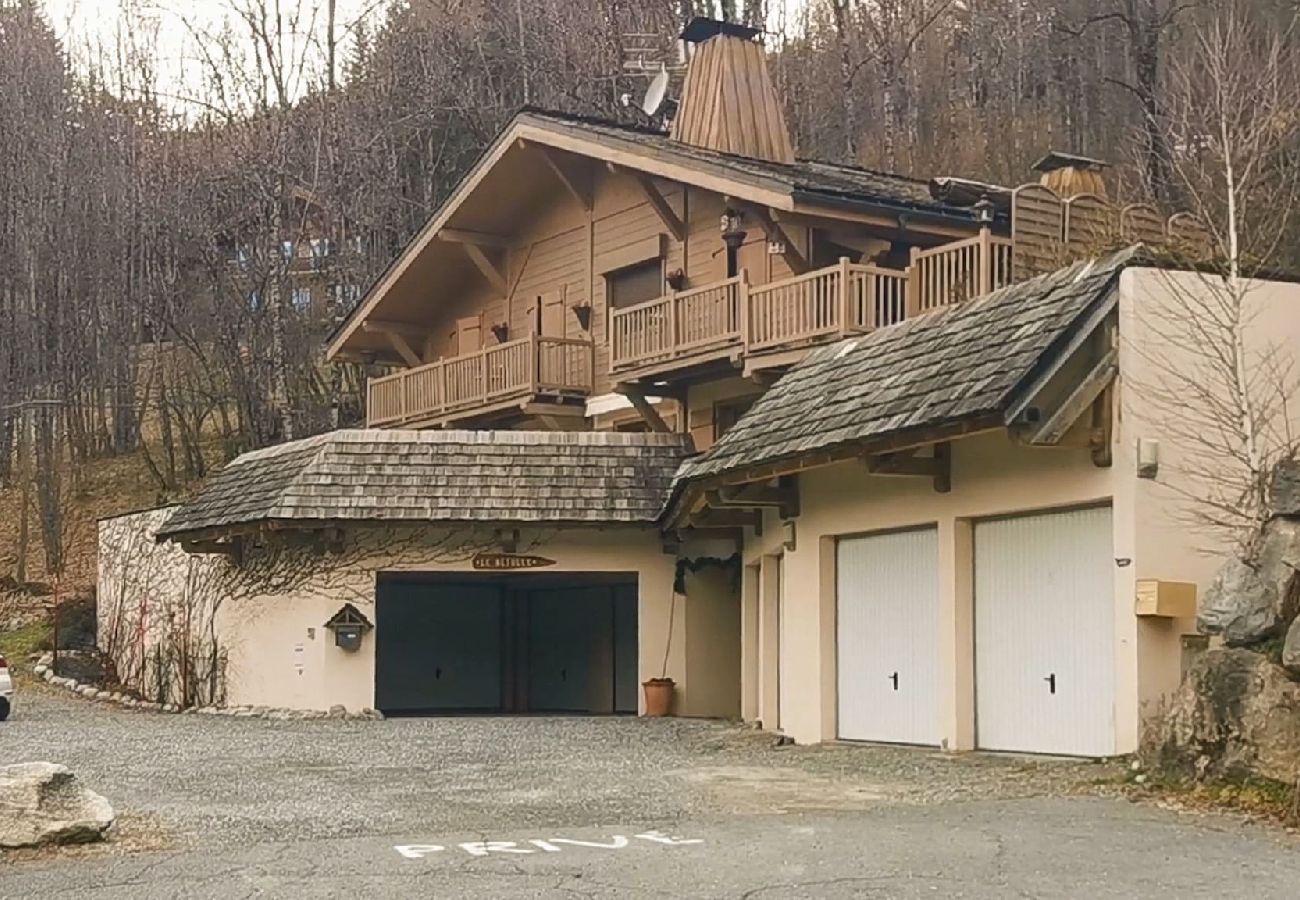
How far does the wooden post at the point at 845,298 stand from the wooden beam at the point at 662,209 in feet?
16.7

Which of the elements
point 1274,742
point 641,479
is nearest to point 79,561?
point 641,479

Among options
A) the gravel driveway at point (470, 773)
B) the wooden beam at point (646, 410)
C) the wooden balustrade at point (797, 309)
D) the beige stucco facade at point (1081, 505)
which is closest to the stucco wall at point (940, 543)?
the beige stucco facade at point (1081, 505)

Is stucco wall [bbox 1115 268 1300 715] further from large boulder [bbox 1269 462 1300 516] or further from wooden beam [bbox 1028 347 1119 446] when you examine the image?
large boulder [bbox 1269 462 1300 516]

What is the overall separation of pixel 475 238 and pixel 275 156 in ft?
30.3

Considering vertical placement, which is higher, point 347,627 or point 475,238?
point 475,238

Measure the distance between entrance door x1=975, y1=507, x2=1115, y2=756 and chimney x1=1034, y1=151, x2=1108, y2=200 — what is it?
8100 mm

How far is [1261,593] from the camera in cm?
1175

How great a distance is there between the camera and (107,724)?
821 inches

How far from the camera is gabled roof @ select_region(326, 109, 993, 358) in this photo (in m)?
20.8

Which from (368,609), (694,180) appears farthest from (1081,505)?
(368,609)

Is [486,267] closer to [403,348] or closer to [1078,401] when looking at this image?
[403,348]

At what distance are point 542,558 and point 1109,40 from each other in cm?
2140

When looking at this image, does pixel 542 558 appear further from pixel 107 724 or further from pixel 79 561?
pixel 79 561

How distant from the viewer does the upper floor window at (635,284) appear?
25.2 metres
